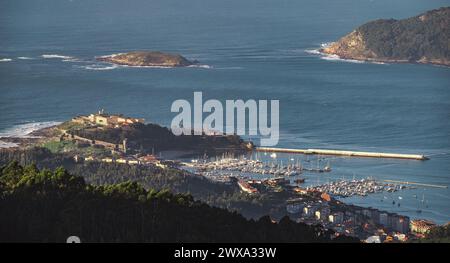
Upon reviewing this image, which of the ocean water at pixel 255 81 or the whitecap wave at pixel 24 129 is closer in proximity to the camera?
the ocean water at pixel 255 81

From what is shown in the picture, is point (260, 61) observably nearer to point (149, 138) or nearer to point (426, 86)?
point (426, 86)

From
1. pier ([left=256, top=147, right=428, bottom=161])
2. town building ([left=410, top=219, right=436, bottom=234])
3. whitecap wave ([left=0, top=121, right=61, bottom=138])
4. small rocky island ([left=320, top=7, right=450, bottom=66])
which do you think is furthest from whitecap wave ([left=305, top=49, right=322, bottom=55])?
town building ([left=410, top=219, right=436, bottom=234])

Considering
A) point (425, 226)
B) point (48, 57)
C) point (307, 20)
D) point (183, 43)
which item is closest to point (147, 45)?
point (183, 43)

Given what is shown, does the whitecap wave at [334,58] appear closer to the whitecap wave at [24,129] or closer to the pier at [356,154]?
the whitecap wave at [24,129]

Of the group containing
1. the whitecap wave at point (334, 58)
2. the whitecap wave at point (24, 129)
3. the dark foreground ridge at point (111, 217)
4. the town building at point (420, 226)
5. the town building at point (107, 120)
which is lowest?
the whitecap wave at point (334, 58)

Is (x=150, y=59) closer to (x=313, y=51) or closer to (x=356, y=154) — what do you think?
(x=313, y=51)

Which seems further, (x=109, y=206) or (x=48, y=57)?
(x=48, y=57)

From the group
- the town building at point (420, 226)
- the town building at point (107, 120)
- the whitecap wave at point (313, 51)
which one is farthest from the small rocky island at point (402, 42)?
the town building at point (420, 226)

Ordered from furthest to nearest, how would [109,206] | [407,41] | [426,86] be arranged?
[407,41]
[426,86]
[109,206]
